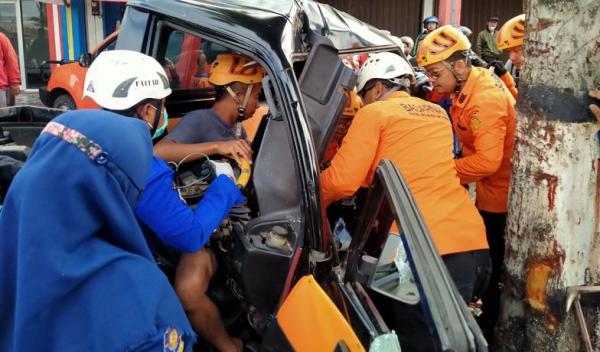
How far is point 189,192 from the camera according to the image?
2.60 m

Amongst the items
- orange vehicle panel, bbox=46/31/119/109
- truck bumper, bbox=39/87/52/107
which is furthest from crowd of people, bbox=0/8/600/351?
truck bumper, bbox=39/87/52/107

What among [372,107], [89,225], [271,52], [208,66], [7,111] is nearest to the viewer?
[89,225]

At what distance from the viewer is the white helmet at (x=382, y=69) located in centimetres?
295

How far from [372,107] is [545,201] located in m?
0.87

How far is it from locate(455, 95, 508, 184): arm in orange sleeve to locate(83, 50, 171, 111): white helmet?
5.70 ft

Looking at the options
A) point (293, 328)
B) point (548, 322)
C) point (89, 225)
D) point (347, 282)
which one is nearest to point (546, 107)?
point (548, 322)

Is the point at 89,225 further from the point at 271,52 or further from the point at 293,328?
the point at 271,52

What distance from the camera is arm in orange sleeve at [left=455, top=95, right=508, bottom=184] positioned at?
313cm

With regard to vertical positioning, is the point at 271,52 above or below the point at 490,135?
above

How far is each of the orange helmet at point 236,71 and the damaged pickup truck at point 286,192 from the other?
11.2 inches

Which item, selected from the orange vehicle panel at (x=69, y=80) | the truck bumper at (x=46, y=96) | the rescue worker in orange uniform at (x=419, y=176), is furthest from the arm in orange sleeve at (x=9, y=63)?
the rescue worker in orange uniform at (x=419, y=176)

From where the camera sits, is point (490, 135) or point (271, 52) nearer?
point (271, 52)

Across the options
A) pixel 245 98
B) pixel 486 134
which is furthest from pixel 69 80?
pixel 486 134

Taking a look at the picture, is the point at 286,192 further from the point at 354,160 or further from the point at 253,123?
the point at 253,123
